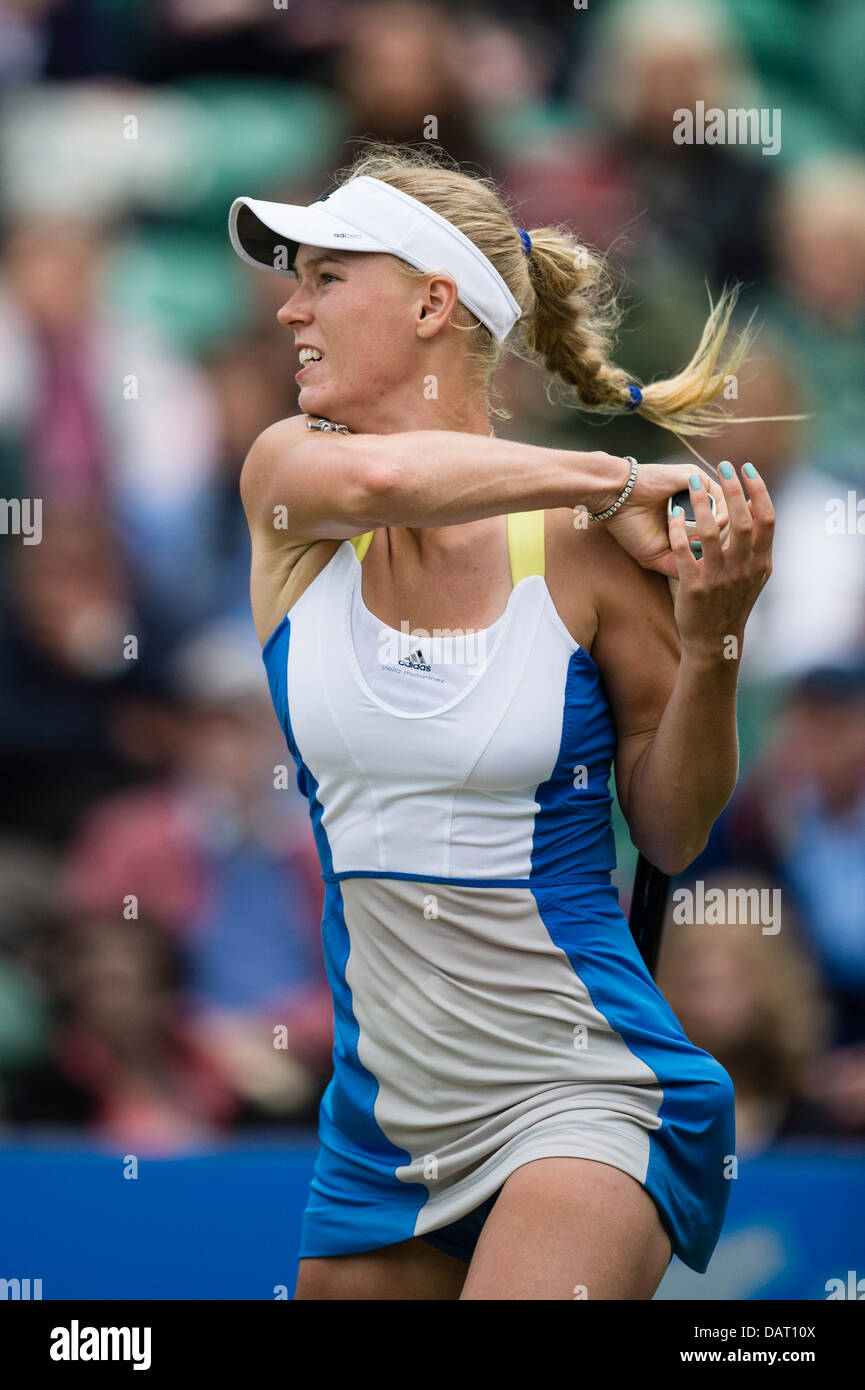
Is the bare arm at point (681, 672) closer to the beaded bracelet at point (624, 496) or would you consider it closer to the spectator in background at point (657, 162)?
the beaded bracelet at point (624, 496)

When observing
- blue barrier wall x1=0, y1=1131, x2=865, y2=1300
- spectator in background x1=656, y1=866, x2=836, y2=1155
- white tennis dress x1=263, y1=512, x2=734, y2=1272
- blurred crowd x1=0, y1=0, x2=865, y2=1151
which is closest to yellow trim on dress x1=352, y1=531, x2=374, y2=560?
white tennis dress x1=263, y1=512, x2=734, y2=1272

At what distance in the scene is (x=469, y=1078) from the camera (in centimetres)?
212

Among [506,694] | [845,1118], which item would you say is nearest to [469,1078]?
[506,694]

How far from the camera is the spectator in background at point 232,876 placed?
4234mm

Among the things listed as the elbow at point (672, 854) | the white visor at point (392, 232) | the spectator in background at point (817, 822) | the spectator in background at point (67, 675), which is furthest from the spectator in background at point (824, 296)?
the elbow at point (672, 854)

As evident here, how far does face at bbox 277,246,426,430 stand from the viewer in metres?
2.33

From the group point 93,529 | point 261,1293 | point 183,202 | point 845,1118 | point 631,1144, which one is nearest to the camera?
point 631,1144

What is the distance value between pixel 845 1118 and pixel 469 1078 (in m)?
A: 2.32

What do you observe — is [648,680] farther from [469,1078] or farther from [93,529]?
[93,529]

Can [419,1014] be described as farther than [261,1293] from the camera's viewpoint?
No

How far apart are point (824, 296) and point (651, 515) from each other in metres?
2.88

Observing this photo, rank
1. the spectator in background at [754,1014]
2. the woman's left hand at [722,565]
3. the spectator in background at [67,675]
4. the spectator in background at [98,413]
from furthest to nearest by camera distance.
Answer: the spectator in background at [98,413]
the spectator in background at [67,675]
the spectator in background at [754,1014]
the woman's left hand at [722,565]

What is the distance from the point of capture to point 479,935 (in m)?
2.13

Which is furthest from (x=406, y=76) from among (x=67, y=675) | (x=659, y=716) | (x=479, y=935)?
(x=479, y=935)
